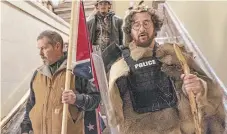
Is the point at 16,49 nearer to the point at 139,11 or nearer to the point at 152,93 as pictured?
the point at 139,11

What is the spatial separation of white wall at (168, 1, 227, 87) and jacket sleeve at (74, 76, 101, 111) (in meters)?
1.34

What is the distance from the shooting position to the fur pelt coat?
1344mm

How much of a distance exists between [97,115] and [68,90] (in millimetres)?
193

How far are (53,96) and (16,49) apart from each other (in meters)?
1.43

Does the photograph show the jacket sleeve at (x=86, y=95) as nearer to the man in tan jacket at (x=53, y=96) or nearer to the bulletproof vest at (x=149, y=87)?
the man in tan jacket at (x=53, y=96)

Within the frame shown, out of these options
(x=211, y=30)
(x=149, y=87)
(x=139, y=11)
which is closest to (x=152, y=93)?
(x=149, y=87)

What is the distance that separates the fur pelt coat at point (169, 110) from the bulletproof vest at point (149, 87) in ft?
0.06

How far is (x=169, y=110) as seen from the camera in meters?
1.38

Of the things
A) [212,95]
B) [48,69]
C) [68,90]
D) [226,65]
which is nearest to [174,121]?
[212,95]

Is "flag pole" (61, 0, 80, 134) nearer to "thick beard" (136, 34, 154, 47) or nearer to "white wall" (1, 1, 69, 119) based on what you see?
"thick beard" (136, 34, 154, 47)

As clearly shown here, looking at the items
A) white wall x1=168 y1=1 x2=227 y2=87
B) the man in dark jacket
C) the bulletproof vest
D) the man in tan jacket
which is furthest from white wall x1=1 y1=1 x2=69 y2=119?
white wall x1=168 y1=1 x2=227 y2=87

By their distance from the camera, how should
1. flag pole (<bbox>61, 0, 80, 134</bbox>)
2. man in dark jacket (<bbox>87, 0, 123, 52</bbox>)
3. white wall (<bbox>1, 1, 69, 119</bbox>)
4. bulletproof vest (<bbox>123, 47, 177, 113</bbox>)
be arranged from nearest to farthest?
flag pole (<bbox>61, 0, 80, 134</bbox>) → bulletproof vest (<bbox>123, 47, 177, 113</bbox>) → man in dark jacket (<bbox>87, 0, 123, 52</bbox>) → white wall (<bbox>1, 1, 69, 119</bbox>)

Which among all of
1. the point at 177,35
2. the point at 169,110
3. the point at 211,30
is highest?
the point at 177,35

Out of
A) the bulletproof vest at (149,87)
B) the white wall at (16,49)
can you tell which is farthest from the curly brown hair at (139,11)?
the white wall at (16,49)
